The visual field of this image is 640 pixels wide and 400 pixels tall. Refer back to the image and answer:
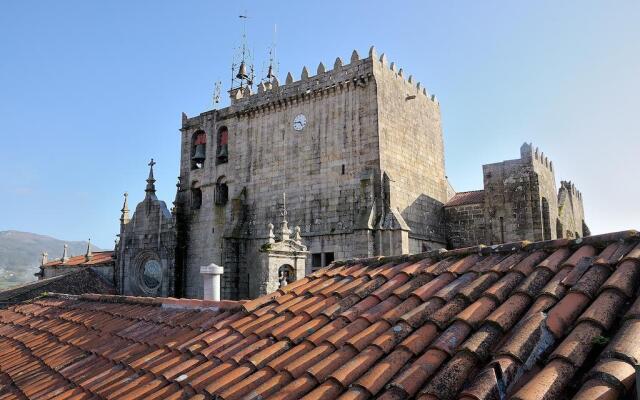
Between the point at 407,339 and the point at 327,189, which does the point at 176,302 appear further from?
the point at 327,189

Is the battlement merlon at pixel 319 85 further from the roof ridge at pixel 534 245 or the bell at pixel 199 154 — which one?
the roof ridge at pixel 534 245

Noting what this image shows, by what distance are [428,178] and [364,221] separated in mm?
6348

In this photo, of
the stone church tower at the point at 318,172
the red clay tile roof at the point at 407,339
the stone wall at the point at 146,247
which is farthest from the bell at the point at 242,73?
the red clay tile roof at the point at 407,339

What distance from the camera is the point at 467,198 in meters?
24.4

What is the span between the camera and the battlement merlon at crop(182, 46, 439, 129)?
70.3 ft

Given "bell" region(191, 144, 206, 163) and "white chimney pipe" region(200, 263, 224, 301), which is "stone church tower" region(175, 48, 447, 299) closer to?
"bell" region(191, 144, 206, 163)

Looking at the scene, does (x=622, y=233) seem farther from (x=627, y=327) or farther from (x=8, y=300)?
(x=8, y=300)

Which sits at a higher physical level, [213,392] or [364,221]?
[364,221]

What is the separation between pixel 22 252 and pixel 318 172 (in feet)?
569

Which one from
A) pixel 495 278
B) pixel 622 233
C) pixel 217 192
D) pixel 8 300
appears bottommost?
pixel 8 300

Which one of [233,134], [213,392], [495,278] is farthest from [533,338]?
[233,134]

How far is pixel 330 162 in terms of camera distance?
72.4 feet

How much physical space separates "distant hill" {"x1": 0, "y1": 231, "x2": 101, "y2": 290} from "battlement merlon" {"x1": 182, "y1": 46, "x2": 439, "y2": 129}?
10178cm

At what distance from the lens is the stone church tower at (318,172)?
20781 mm
